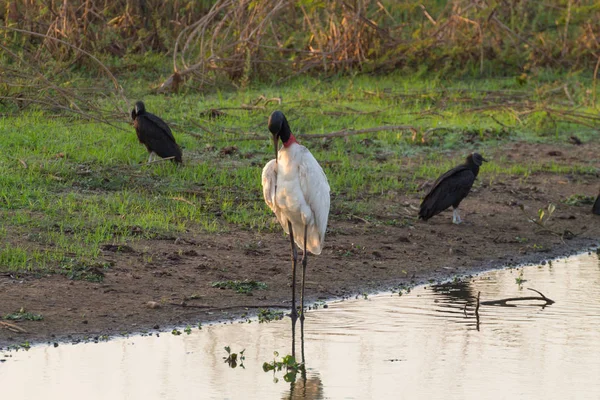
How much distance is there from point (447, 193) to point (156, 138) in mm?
2823

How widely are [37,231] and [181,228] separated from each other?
3.57ft

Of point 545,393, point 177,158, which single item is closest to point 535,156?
point 177,158

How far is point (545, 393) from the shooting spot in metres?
5.28

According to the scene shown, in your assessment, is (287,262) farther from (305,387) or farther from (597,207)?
(597,207)

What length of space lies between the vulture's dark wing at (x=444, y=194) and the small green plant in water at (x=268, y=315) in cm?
264

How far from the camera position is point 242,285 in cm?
701

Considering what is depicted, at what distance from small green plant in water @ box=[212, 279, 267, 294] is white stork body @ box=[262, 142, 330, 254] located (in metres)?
0.53

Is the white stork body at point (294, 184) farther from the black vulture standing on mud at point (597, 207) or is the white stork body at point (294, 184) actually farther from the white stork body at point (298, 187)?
the black vulture standing on mud at point (597, 207)

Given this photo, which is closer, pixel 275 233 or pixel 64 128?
pixel 275 233

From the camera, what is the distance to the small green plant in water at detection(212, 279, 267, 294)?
6953mm

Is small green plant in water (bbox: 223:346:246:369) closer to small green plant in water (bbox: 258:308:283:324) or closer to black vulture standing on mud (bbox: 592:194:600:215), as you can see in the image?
small green plant in water (bbox: 258:308:283:324)

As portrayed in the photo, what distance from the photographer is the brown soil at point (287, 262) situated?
6.25 m

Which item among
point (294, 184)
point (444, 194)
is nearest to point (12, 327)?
point (294, 184)

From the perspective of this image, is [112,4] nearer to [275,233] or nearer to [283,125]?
[275,233]
